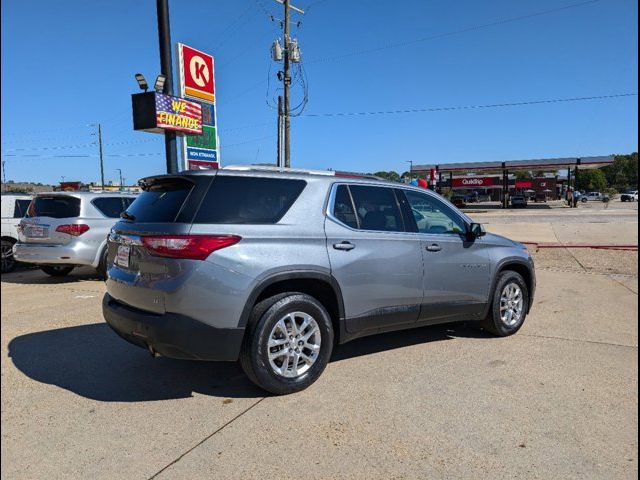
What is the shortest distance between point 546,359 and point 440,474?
7.78 ft

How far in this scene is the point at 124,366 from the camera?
4.36m

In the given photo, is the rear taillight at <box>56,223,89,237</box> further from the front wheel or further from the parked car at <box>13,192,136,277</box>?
the front wheel

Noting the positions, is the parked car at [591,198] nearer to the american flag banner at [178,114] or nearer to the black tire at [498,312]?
the american flag banner at [178,114]

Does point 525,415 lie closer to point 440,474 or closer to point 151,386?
point 440,474

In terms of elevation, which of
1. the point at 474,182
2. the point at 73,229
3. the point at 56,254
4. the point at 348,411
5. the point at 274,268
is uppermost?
the point at 474,182

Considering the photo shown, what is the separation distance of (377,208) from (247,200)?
4.26 ft

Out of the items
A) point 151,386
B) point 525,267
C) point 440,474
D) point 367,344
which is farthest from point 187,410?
point 525,267

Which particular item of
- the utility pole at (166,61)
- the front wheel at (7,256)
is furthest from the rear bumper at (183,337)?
the front wheel at (7,256)

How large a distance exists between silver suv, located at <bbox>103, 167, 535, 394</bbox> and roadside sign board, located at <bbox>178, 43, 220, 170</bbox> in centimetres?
866

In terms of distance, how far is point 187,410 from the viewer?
3.50 meters

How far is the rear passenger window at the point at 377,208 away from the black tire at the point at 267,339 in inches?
35.4

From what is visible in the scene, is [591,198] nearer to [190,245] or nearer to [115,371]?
[115,371]

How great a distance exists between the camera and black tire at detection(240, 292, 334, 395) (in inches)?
139

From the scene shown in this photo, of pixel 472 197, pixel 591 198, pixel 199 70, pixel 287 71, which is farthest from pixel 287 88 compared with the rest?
pixel 591 198
